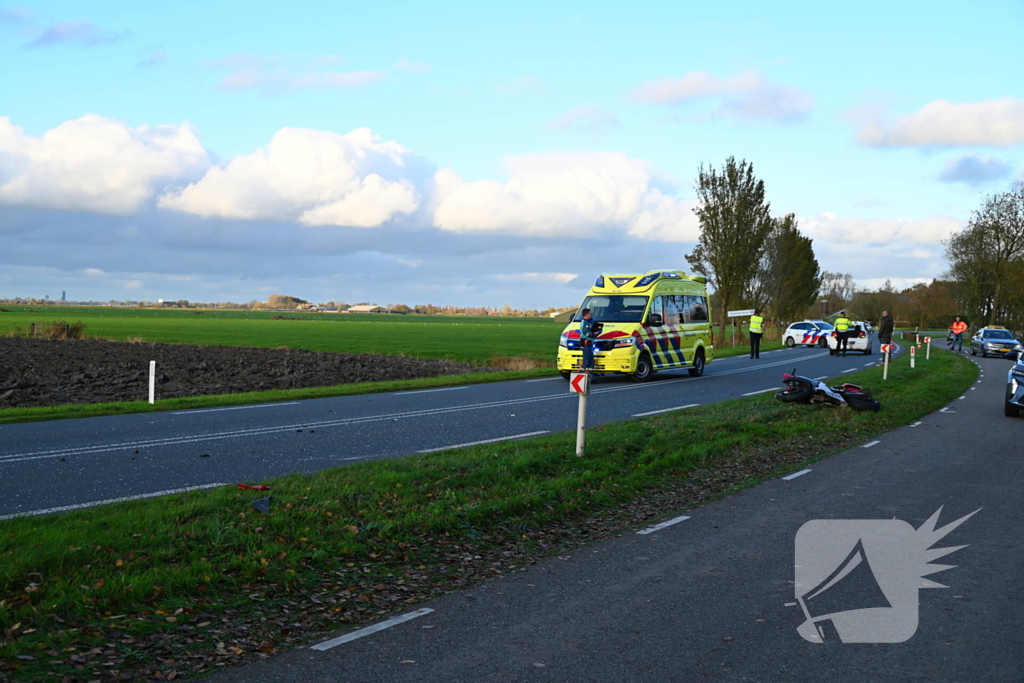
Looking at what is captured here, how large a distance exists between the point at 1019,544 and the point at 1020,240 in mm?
69705

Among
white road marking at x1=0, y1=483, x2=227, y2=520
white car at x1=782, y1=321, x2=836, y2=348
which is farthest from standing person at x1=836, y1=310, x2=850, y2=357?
white road marking at x1=0, y1=483, x2=227, y2=520

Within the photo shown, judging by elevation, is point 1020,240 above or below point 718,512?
above

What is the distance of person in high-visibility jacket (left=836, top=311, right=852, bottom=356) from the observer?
37.1m

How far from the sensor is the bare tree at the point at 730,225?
47.8 metres

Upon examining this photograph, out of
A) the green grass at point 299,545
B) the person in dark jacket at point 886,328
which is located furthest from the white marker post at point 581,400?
the person in dark jacket at point 886,328

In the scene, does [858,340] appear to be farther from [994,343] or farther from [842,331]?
[994,343]

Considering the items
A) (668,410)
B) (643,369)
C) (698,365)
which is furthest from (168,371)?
(668,410)

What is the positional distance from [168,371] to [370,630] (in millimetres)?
23533

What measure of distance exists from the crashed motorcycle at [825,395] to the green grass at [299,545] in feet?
18.1

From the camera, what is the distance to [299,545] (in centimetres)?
652

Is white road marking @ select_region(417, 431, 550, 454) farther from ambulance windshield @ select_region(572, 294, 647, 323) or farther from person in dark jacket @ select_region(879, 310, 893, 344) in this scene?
person in dark jacket @ select_region(879, 310, 893, 344)

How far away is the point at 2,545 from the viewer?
5926mm

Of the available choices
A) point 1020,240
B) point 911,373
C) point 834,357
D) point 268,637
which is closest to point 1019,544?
point 268,637

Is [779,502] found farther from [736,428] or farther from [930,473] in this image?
[736,428]
